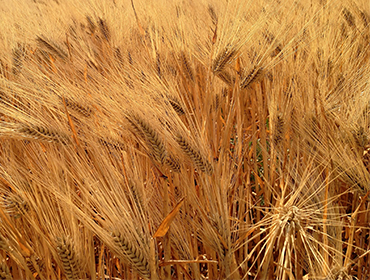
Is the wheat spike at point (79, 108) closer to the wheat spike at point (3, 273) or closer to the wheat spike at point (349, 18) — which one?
the wheat spike at point (3, 273)

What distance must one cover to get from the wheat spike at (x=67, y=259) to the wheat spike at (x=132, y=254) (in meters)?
0.08

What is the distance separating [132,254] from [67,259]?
116 mm

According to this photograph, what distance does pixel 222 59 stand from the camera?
0.91 m


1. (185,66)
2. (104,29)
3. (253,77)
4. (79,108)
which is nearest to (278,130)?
(253,77)

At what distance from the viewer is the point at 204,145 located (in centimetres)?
71

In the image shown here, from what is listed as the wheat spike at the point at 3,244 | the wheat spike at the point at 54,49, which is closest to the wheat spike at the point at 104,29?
the wheat spike at the point at 54,49

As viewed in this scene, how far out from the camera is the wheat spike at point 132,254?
56cm

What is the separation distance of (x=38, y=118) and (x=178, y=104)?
0.36 m

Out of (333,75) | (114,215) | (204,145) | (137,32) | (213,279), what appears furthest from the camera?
(137,32)

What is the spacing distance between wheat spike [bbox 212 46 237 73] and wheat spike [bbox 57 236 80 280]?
604 mm

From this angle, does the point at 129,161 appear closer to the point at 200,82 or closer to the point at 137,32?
the point at 200,82

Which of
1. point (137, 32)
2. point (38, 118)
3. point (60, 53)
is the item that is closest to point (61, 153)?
point (38, 118)

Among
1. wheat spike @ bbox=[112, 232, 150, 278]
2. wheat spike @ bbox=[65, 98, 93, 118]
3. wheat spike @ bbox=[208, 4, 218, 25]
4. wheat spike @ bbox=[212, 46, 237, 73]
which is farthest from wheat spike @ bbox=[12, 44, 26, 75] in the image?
wheat spike @ bbox=[208, 4, 218, 25]

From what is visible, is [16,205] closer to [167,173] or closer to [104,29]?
[167,173]
